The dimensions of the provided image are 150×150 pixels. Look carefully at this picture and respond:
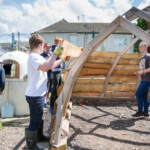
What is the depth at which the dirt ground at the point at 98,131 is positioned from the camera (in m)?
3.02

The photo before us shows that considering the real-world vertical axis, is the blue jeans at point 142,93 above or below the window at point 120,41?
below

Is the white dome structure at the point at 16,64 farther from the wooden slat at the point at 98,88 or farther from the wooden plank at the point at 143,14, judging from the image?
the wooden plank at the point at 143,14

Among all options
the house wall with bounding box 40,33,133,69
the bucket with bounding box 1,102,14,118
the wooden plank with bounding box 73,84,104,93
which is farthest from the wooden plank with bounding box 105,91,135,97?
the house wall with bounding box 40,33,133,69

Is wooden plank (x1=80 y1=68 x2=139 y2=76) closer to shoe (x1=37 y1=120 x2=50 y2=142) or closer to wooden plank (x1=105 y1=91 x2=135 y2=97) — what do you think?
wooden plank (x1=105 y1=91 x2=135 y2=97)

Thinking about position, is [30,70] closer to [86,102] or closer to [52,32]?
[86,102]

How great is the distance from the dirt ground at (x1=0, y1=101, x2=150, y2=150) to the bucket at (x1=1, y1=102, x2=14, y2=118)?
0.24 m

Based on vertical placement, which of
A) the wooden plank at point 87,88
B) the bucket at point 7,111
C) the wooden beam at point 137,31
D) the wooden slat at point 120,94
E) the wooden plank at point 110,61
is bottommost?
the bucket at point 7,111

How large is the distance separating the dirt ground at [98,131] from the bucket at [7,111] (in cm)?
24

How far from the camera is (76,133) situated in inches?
138

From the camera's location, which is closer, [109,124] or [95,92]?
[109,124]

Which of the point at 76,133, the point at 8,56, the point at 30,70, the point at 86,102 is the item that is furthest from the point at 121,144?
the point at 8,56

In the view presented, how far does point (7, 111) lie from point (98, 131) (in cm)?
260

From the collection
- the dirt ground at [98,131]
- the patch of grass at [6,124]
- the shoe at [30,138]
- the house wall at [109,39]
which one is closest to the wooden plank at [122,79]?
the dirt ground at [98,131]

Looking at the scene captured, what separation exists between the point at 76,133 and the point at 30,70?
178 cm
